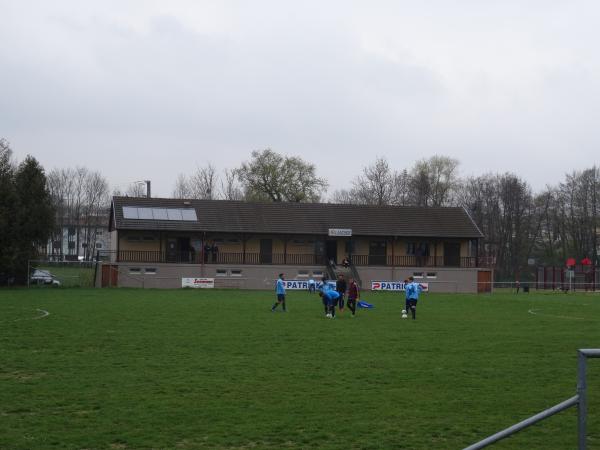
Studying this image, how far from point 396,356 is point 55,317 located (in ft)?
43.5

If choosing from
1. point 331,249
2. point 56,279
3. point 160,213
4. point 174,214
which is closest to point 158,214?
point 160,213

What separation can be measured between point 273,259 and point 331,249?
4.86 metres

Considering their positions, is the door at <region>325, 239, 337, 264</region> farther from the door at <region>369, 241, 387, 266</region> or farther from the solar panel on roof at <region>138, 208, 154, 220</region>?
the solar panel on roof at <region>138, 208, 154, 220</region>

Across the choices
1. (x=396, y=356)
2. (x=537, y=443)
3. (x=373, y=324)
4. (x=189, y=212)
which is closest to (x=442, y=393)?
(x=537, y=443)

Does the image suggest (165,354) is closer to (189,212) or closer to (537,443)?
(537,443)

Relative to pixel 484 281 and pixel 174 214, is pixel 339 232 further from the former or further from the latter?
pixel 174 214

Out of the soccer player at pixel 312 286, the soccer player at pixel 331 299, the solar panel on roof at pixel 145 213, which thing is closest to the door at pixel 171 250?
the solar panel on roof at pixel 145 213

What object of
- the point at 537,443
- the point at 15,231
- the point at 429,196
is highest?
the point at 429,196

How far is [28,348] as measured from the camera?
16688 mm

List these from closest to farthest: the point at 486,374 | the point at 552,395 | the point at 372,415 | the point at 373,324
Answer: the point at 372,415, the point at 552,395, the point at 486,374, the point at 373,324

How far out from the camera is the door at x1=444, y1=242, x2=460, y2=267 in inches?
2359

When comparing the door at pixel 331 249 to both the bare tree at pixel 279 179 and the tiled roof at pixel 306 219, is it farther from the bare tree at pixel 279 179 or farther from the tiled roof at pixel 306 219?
the bare tree at pixel 279 179

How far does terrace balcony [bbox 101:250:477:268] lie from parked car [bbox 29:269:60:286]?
15.1 feet

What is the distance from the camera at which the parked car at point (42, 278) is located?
4951 cm
